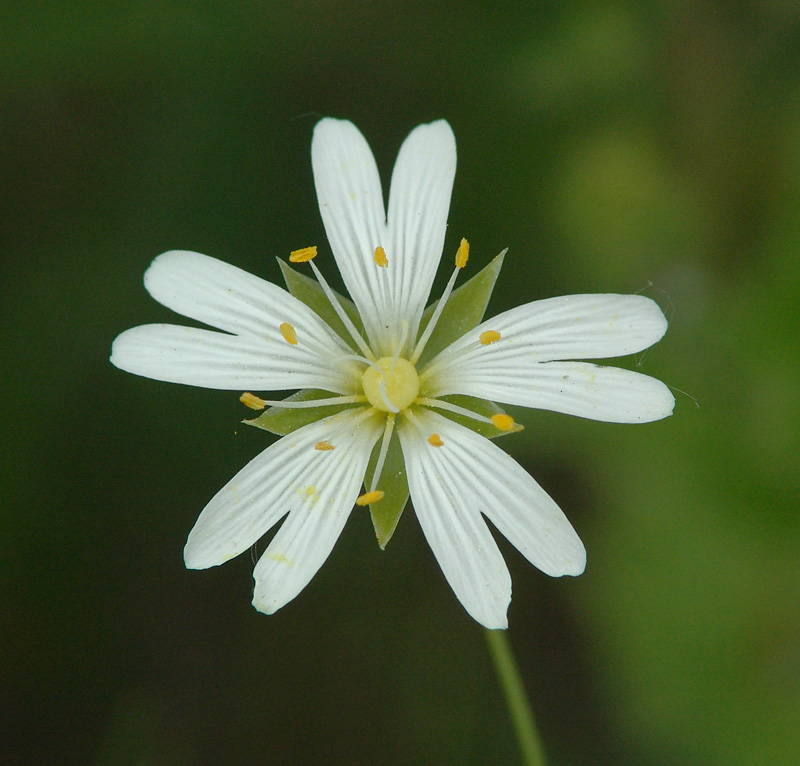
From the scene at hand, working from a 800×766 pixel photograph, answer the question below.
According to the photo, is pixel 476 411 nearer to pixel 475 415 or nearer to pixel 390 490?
pixel 475 415

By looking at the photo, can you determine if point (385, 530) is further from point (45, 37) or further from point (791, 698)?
point (45, 37)

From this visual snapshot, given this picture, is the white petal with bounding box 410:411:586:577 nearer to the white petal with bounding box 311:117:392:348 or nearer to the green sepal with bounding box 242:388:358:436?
the green sepal with bounding box 242:388:358:436

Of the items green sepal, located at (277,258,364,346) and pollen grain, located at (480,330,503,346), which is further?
green sepal, located at (277,258,364,346)

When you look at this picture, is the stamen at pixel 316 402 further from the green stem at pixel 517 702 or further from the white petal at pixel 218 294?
the green stem at pixel 517 702

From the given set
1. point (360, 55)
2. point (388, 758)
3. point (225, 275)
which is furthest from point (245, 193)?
point (388, 758)

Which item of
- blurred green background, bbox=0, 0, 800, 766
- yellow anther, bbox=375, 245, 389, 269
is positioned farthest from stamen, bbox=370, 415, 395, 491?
blurred green background, bbox=0, 0, 800, 766
